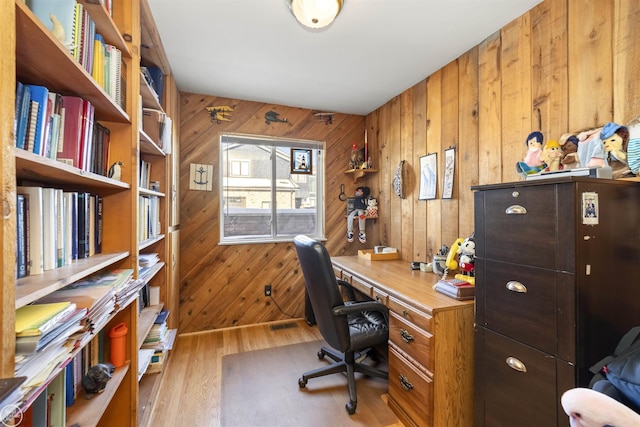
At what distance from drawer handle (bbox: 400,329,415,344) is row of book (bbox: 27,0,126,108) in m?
1.92

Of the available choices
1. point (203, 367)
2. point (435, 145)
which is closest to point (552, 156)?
point (435, 145)

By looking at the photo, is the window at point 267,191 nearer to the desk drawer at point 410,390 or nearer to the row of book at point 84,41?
the row of book at point 84,41

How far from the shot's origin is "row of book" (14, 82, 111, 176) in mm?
770

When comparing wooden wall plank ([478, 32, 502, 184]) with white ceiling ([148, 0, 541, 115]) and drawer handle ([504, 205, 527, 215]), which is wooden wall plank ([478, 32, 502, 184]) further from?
Answer: drawer handle ([504, 205, 527, 215])

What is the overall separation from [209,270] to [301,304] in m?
1.11

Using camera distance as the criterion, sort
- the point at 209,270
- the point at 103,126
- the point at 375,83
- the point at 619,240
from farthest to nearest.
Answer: the point at 209,270, the point at 375,83, the point at 103,126, the point at 619,240

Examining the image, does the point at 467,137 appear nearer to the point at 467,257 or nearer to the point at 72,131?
the point at 467,257

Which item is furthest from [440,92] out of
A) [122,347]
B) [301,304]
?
[122,347]

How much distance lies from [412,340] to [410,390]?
0.97ft

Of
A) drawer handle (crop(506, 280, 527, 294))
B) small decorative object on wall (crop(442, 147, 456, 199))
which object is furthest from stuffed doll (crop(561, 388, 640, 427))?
small decorative object on wall (crop(442, 147, 456, 199))

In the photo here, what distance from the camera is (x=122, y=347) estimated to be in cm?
131

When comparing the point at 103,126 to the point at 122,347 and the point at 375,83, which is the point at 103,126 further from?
the point at 375,83

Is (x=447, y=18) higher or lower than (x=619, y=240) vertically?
higher

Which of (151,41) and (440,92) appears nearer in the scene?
(151,41)
